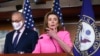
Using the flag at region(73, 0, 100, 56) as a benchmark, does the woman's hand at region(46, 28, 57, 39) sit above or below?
above

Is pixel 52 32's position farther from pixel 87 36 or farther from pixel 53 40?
pixel 87 36

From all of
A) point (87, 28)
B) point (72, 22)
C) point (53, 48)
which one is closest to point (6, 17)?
point (72, 22)

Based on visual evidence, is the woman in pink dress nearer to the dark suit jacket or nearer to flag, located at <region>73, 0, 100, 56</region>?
the dark suit jacket

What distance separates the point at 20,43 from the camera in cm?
321

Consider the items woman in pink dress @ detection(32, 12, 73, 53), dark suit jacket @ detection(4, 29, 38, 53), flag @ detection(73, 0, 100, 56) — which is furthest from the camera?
flag @ detection(73, 0, 100, 56)

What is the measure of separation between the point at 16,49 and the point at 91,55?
1.32m

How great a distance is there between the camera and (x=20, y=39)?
10.6 ft

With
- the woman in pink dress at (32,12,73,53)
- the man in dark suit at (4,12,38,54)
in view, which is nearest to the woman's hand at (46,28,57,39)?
the woman in pink dress at (32,12,73,53)

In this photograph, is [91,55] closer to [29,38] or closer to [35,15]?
[29,38]

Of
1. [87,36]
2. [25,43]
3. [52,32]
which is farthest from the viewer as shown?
[87,36]

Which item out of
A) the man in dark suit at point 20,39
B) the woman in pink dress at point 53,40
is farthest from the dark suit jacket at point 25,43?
the woman in pink dress at point 53,40

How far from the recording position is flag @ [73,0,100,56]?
13.9ft

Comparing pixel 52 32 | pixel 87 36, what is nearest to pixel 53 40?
pixel 52 32

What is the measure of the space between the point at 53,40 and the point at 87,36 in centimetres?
140
